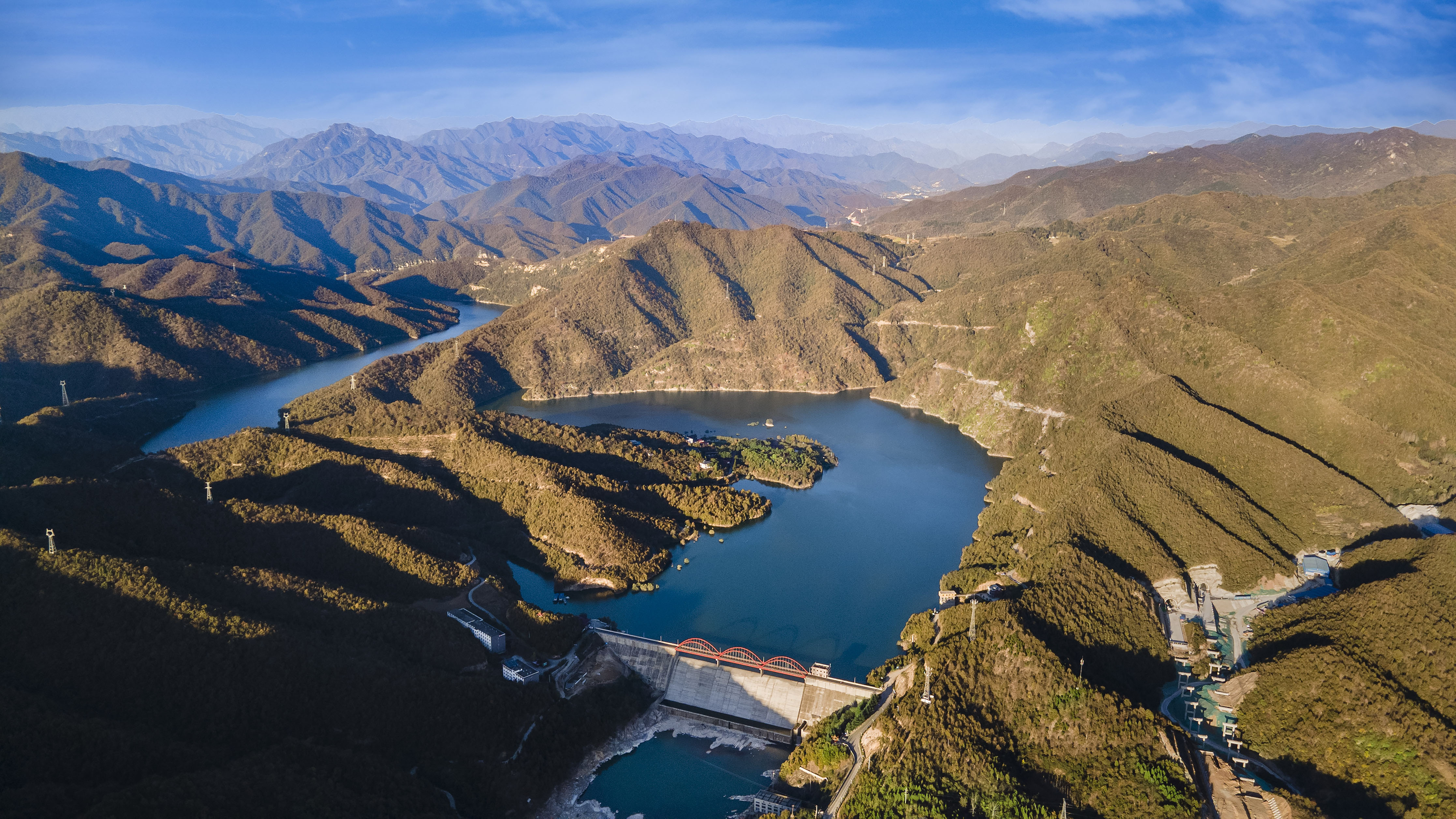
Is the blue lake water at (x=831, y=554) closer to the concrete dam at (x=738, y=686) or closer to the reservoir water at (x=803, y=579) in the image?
the reservoir water at (x=803, y=579)

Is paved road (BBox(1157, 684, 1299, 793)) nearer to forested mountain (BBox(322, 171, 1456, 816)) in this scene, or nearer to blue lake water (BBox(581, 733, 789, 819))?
forested mountain (BBox(322, 171, 1456, 816))

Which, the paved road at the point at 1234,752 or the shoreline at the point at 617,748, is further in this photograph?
the shoreline at the point at 617,748

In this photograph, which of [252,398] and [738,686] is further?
[252,398]

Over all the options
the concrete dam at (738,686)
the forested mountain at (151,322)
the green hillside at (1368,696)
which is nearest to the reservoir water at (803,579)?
the concrete dam at (738,686)

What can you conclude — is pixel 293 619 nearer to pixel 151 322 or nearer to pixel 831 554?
pixel 831 554

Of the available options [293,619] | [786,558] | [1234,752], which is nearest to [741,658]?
[786,558]

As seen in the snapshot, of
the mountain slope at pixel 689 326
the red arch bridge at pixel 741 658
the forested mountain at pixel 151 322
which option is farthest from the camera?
the mountain slope at pixel 689 326
